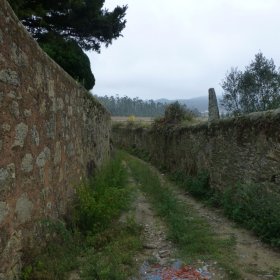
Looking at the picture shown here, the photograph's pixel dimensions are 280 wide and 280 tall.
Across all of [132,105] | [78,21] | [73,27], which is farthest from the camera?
[132,105]

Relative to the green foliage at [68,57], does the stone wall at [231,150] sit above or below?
below

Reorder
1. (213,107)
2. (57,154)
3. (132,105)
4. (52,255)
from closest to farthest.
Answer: (52,255) → (57,154) → (213,107) → (132,105)

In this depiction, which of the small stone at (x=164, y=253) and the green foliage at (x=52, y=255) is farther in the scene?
the small stone at (x=164, y=253)

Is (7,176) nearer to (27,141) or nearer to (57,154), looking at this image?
(27,141)

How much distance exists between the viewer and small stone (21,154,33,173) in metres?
3.79

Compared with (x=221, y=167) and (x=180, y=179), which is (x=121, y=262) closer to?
(x=221, y=167)

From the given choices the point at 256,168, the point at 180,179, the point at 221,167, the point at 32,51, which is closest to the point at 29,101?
the point at 32,51

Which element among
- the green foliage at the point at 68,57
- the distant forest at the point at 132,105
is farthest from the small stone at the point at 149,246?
the distant forest at the point at 132,105

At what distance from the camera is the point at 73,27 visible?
1495cm

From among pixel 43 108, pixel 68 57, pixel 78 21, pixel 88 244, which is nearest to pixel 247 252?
pixel 88 244

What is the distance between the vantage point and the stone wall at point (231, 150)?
6.21 m

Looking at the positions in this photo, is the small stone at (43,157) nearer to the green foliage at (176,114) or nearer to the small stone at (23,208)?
the small stone at (23,208)

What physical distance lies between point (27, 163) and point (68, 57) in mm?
8436

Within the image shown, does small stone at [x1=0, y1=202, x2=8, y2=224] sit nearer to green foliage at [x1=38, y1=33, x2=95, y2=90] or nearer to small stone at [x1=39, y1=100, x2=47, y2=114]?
small stone at [x1=39, y1=100, x2=47, y2=114]
